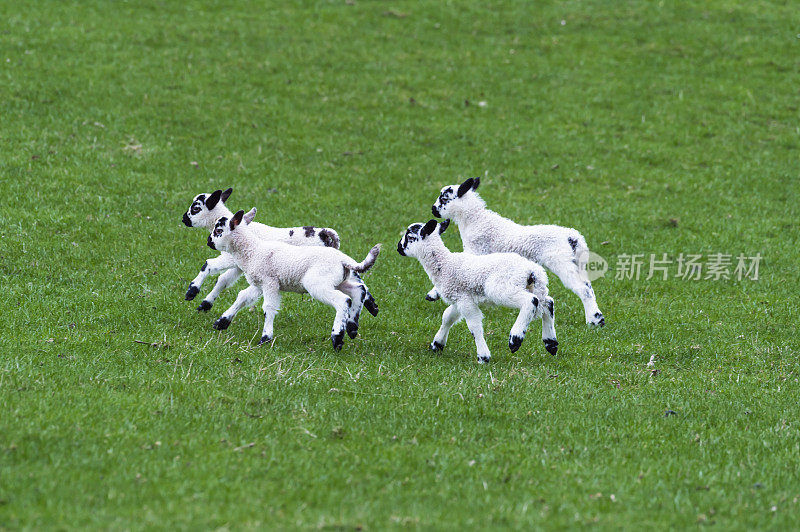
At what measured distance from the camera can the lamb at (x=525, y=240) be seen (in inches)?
489

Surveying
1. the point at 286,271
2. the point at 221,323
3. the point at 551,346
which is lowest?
the point at 221,323

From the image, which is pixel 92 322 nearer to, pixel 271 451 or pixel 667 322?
pixel 271 451

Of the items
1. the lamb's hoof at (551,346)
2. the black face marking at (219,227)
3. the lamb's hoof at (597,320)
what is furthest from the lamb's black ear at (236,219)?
the lamb's hoof at (597,320)

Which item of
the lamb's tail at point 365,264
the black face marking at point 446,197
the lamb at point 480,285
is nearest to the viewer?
the lamb at point 480,285

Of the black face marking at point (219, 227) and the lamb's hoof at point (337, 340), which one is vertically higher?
the black face marking at point (219, 227)

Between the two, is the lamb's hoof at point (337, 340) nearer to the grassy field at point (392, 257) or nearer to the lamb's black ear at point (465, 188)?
the grassy field at point (392, 257)

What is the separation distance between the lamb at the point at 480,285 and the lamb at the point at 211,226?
0.92 metres

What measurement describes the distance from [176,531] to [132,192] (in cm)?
1254

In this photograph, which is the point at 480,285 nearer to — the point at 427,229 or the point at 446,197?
the point at 427,229

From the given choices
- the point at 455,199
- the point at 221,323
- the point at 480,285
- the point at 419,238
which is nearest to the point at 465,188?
the point at 455,199

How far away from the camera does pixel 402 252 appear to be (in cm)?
1129

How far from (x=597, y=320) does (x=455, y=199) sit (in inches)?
104

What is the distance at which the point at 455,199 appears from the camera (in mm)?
12727

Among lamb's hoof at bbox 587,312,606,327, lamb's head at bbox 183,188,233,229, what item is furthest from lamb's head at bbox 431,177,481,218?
lamb's head at bbox 183,188,233,229
